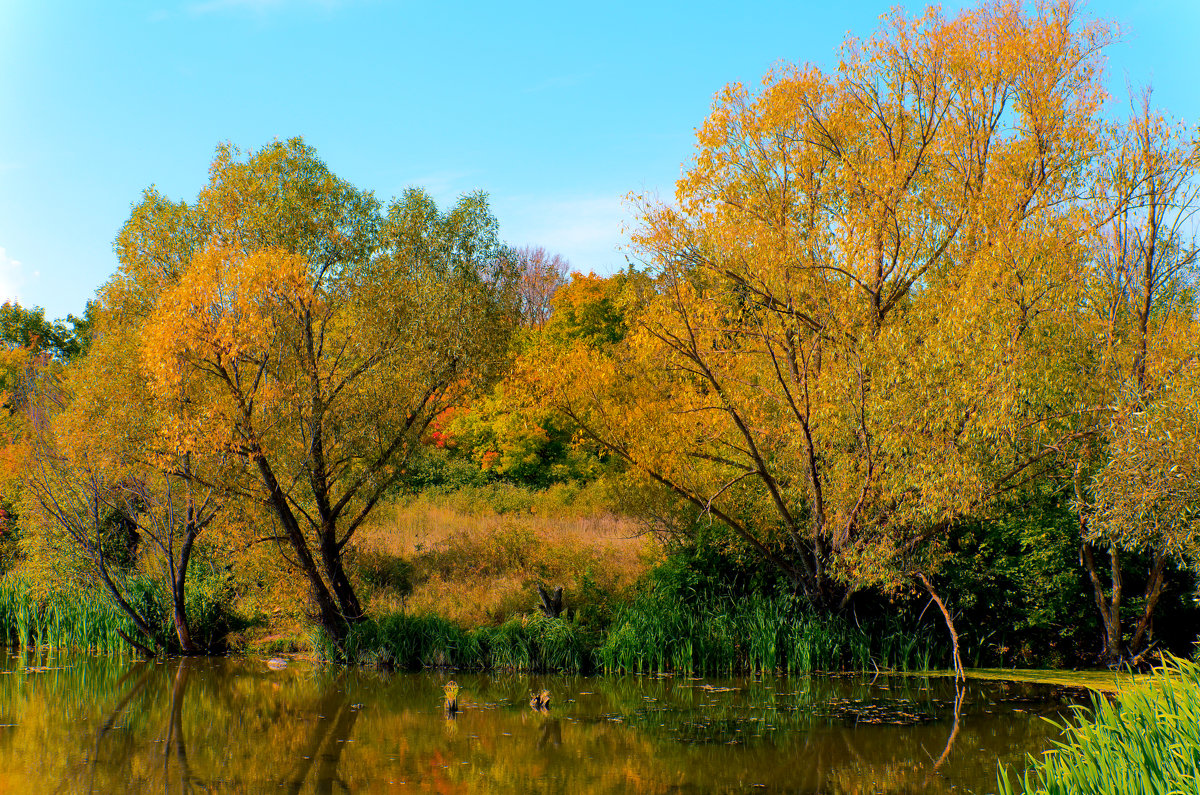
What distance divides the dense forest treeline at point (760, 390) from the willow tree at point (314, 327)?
0.07 metres

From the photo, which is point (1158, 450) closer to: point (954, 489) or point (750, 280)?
point (954, 489)

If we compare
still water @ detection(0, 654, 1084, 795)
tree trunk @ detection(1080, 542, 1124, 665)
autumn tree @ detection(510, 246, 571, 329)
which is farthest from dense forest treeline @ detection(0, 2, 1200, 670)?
autumn tree @ detection(510, 246, 571, 329)

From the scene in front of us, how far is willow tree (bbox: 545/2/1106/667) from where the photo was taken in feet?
45.6

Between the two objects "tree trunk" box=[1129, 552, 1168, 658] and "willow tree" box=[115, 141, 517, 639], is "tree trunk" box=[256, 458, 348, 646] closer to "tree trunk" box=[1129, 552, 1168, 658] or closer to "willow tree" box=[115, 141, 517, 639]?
"willow tree" box=[115, 141, 517, 639]

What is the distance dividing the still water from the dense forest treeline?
6.10 feet

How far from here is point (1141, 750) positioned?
18.9 ft

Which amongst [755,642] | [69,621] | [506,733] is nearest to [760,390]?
[755,642]

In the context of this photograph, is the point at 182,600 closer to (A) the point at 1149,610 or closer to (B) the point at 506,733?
(B) the point at 506,733

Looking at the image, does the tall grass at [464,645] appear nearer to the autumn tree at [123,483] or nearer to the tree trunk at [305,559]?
the tree trunk at [305,559]

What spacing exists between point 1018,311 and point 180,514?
1698 centimetres

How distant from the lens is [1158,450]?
39.3ft

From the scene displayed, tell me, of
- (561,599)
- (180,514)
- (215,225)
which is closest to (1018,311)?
(561,599)

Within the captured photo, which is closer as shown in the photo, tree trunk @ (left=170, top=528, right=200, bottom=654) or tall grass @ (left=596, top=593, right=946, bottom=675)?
tall grass @ (left=596, top=593, right=946, bottom=675)

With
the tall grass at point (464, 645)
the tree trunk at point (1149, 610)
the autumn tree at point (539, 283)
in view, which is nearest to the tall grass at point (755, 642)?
the tall grass at point (464, 645)
